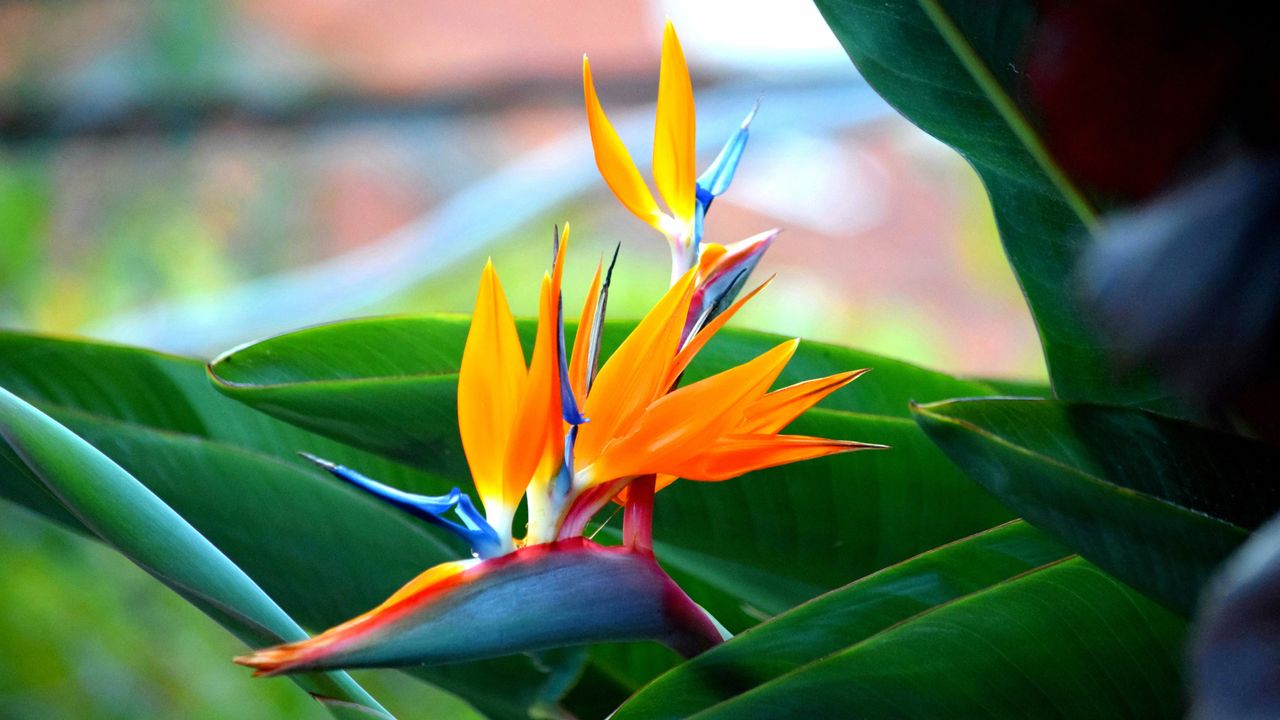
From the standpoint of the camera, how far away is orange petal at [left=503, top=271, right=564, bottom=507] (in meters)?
0.27

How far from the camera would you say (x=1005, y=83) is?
A: 35 cm

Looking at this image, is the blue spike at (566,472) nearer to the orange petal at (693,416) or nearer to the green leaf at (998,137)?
the orange petal at (693,416)

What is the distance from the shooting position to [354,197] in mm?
3656

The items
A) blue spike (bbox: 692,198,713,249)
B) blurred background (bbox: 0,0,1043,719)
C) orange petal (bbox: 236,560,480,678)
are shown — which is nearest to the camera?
orange petal (bbox: 236,560,480,678)

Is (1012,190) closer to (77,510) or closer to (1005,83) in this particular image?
(1005,83)

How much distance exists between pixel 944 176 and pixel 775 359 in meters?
3.68

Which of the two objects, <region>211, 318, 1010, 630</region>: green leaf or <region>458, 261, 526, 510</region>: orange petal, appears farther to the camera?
<region>211, 318, 1010, 630</region>: green leaf

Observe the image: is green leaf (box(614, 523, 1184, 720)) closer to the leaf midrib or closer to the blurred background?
the leaf midrib

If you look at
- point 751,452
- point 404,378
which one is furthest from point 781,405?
point 404,378

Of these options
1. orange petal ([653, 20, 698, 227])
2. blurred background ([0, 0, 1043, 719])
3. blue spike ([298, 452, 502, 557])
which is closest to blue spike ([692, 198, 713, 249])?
orange petal ([653, 20, 698, 227])

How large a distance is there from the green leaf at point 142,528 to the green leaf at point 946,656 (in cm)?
9

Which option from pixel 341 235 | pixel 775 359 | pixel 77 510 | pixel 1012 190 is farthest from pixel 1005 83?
pixel 341 235

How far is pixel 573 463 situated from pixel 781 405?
0.06m

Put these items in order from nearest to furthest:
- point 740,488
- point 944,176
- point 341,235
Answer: point 740,488, point 341,235, point 944,176
